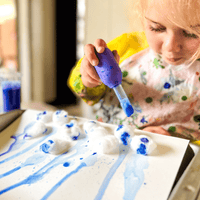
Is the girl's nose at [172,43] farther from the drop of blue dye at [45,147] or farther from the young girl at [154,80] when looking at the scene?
the drop of blue dye at [45,147]

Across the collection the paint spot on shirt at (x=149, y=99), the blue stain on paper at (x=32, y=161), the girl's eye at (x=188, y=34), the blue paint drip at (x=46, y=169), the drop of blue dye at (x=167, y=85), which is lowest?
the blue stain on paper at (x=32, y=161)

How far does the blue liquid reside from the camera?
0.62 meters

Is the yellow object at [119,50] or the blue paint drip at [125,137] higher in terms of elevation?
the yellow object at [119,50]

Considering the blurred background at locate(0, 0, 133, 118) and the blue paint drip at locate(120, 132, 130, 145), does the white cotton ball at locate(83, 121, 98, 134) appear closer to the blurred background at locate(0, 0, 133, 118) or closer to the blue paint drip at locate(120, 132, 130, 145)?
the blue paint drip at locate(120, 132, 130, 145)

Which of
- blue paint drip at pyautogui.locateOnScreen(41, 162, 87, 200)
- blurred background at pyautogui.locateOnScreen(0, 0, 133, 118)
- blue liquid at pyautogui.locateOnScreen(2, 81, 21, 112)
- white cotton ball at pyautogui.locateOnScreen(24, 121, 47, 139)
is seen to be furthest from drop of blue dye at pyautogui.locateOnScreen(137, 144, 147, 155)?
blurred background at pyautogui.locateOnScreen(0, 0, 133, 118)

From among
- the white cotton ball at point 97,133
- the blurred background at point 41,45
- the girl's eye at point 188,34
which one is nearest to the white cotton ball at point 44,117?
the white cotton ball at point 97,133

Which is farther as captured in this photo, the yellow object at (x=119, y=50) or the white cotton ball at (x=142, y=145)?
the yellow object at (x=119, y=50)

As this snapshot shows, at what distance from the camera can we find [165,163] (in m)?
0.34

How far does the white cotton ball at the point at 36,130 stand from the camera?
17.0 inches

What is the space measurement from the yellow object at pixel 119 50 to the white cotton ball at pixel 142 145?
205mm

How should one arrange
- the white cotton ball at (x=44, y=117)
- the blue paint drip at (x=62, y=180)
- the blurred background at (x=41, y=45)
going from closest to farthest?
the blue paint drip at (x=62, y=180) → the white cotton ball at (x=44, y=117) → the blurred background at (x=41, y=45)

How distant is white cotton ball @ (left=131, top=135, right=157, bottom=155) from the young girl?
5.5 inches

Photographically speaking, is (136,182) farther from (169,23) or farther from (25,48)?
(25,48)

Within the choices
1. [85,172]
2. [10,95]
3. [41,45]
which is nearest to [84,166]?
[85,172]
